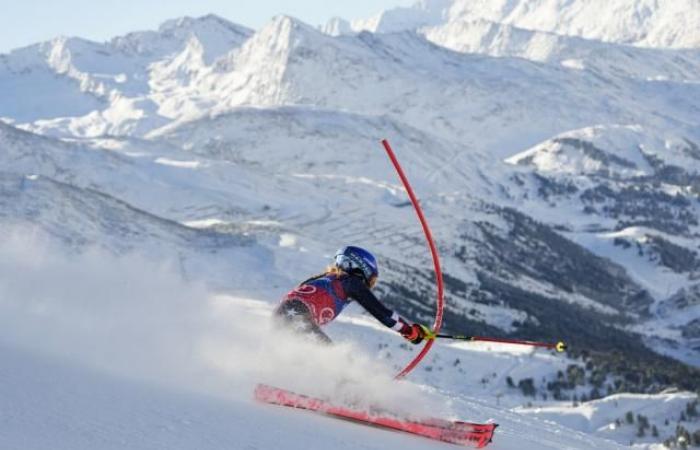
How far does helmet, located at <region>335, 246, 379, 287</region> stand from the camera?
16984mm

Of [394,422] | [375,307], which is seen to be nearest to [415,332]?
[375,307]

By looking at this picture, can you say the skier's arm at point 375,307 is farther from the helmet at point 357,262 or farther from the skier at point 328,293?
the helmet at point 357,262

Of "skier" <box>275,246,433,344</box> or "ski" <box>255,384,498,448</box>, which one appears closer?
"ski" <box>255,384,498,448</box>

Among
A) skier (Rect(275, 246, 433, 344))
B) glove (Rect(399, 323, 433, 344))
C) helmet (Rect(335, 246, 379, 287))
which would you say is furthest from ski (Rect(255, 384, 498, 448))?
helmet (Rect(335, 246, 379, 287))

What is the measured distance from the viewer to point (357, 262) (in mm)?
16969

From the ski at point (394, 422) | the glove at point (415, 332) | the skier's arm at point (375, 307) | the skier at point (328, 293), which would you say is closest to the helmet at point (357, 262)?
the skier at point (328, 293)

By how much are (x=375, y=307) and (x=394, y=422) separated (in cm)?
188

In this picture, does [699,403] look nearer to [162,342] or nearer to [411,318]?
[162,342]

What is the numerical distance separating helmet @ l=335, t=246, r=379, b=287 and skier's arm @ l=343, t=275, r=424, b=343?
0.16 m

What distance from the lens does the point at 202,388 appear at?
49.8ft

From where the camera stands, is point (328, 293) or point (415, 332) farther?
point (328, 293)

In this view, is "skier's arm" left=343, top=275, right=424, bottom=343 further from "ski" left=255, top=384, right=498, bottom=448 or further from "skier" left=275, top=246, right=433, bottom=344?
"ski" left=255, top=384, right=498, bottom=448

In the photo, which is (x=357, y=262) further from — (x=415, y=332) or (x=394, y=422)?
(x=394, y=422)

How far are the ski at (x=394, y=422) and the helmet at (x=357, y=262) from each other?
7.71 feet
